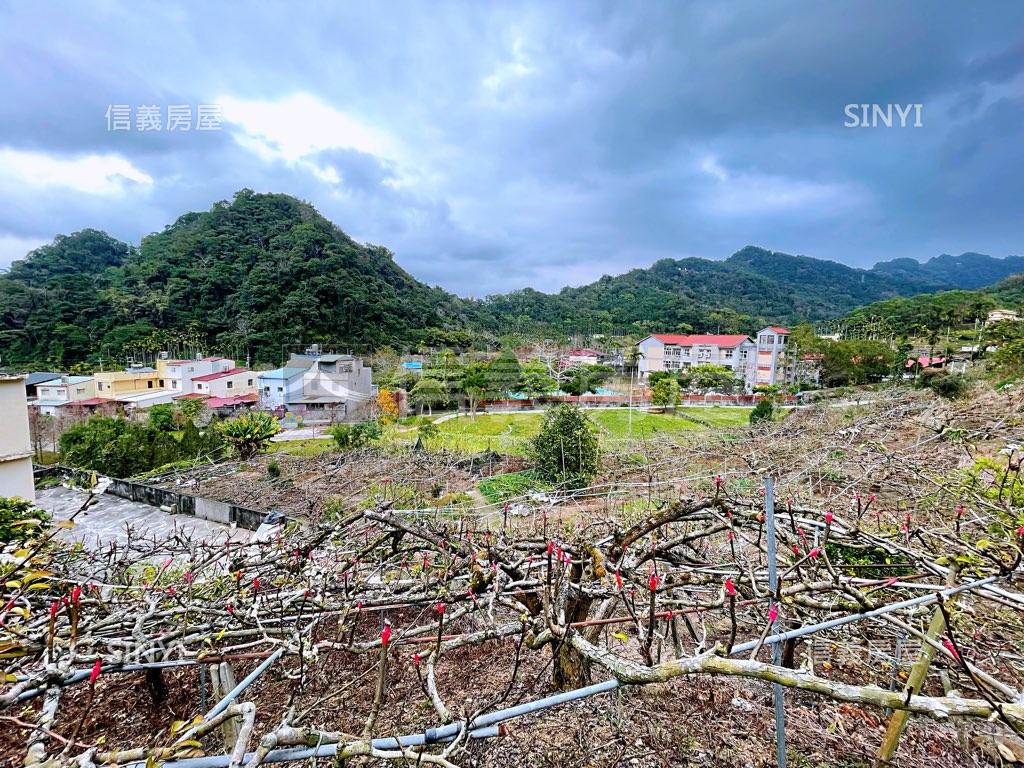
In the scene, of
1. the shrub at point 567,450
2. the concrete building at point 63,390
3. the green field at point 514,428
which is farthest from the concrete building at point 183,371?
the shrub at point 567,450

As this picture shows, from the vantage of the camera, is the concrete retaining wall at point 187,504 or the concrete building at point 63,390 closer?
the concrete retaining wall at point 187,504

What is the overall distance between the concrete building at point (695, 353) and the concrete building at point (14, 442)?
32.8m

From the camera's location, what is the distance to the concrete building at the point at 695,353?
1379 inches

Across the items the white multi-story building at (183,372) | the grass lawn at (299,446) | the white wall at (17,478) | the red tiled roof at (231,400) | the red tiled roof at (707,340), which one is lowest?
the grass lawn at (299,446)

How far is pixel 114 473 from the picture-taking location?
1221 cm

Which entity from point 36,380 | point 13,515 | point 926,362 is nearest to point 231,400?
point 36,380

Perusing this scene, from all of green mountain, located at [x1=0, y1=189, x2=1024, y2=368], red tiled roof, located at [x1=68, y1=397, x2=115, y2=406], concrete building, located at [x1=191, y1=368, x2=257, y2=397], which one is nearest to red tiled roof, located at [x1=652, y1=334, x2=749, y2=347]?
green mountain, located at [x1=0, y1=189, x2=1024, y2=368]

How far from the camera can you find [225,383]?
2767cm

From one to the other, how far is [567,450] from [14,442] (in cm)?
1071

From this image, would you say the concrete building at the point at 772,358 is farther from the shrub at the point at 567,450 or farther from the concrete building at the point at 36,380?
the concrete building at the point at 36,380

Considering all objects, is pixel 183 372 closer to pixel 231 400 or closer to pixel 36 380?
pixel 231 400

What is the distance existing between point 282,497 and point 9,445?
4.66 m

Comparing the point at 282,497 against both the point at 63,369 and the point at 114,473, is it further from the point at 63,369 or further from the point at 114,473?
the point at 63,369

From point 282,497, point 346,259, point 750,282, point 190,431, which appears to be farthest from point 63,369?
point 750,282
